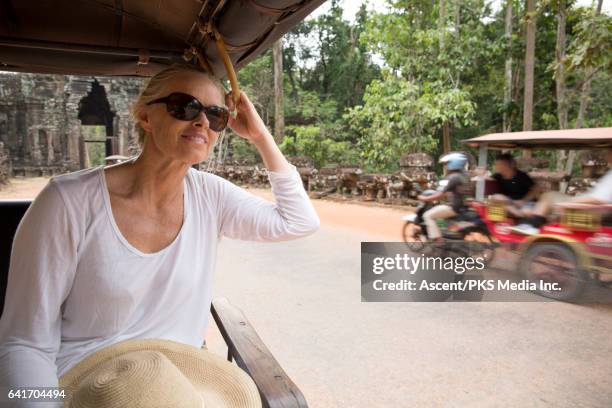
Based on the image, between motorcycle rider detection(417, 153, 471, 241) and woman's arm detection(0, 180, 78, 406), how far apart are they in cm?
519

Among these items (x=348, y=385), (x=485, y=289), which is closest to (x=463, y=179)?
(x=485, y=289)

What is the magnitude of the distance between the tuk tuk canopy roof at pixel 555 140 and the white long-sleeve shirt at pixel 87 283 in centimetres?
479

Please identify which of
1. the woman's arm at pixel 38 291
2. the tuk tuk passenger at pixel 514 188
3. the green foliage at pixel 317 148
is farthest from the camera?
the green foliage at pixel 317 148

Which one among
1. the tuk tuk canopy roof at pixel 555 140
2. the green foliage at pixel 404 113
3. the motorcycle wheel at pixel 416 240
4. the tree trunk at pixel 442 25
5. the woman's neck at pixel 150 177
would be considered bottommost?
the motorcycle wheel at pixel 416 240

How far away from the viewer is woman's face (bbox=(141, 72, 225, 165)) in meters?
1.52

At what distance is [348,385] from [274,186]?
74.3 inches

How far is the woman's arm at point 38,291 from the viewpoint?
48.3 inches

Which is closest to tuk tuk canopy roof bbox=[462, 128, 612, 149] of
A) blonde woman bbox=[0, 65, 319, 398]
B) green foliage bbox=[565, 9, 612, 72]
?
green foliage bbox=[565, 9, 612, 72]

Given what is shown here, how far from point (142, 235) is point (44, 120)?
22.9 m

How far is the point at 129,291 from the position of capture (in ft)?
4.57

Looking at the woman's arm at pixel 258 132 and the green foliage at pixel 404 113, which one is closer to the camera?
the woman's arm at pixel 258 132

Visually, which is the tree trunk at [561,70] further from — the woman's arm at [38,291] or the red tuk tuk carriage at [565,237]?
the woman's arm at [38,291]

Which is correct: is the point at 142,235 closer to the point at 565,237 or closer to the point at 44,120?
the point at 565,237

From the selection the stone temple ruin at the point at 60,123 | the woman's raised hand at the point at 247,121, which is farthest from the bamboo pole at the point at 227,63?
the stone temple ruin at the point at 60,123
